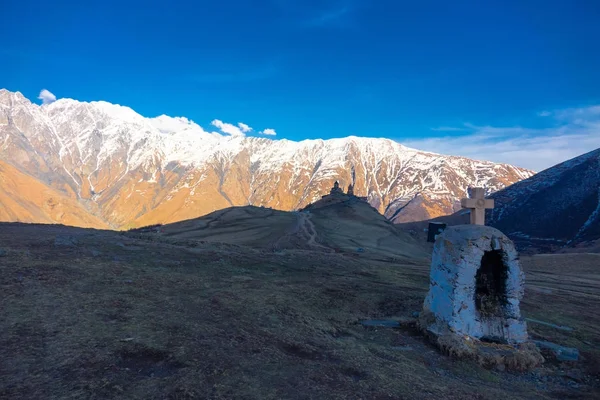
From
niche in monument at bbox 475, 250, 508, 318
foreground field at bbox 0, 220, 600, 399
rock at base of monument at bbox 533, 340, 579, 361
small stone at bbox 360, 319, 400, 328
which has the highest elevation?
niche in monument at bbox 475, 250, 508, 318

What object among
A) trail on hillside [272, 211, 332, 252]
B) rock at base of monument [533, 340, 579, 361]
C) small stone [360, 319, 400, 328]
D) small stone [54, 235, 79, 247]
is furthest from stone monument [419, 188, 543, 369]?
trail on hillside [272, 211, 332, 252]

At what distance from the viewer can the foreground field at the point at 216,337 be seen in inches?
321

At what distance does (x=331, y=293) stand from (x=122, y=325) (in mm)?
10113

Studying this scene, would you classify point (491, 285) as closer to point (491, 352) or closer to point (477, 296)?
point (477, 296)

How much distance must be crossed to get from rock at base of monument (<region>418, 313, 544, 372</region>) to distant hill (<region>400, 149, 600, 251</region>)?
3269 inches

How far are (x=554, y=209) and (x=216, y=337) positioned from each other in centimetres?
14312

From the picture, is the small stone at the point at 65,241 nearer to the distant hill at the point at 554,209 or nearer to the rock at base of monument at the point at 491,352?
the rock at base of monument at the point at 491,352

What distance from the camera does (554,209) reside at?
12575cm

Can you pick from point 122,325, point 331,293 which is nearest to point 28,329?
point 122,325

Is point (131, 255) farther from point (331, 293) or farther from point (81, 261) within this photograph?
point (331, 293)

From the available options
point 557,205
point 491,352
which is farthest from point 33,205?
point 557,205

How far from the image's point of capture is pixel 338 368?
9.89 meters

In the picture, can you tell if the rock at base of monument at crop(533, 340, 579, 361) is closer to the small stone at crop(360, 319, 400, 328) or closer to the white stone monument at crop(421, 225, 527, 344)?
the white stone monument at crop(421, 225, 527, 344)

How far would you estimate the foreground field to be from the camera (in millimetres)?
8156
